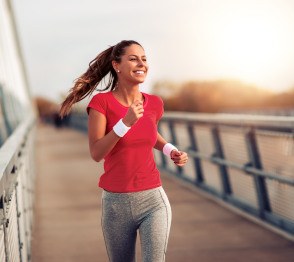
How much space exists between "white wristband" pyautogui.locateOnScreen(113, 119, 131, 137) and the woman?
0.30 feet

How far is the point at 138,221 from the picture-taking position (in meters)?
3.65

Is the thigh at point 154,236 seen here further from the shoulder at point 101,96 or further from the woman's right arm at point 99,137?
the shoulder at point 101,96

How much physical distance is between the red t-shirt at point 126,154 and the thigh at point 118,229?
9cm

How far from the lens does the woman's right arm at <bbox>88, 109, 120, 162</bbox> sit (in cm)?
342

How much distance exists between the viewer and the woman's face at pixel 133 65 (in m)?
3.55

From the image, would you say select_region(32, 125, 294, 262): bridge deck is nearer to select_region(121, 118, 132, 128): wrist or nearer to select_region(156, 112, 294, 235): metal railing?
select_region(156, 112, 294, 235): metal railing

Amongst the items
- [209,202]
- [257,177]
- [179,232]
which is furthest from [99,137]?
[209,202]

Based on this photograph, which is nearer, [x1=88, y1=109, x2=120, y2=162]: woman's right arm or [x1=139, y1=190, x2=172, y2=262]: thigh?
[x1=88, y1=109, x2=120, y2=162]: woman's right arm

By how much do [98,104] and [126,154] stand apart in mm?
285

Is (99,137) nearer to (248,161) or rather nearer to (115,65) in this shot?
(115,65)

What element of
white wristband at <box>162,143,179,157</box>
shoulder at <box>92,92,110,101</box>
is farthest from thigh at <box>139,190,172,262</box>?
shoulder at <box>92,92,110,101</box>

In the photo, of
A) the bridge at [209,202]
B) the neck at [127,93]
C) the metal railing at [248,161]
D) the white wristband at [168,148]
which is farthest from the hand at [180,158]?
the metal railing at [248,161]

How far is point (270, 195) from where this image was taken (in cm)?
776

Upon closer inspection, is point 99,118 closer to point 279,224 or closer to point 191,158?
point 279,224
